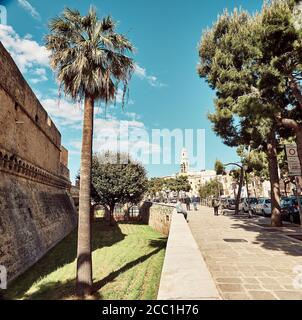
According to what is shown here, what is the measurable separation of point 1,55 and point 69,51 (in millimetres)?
3912

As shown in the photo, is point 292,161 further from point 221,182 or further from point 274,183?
point 221,182

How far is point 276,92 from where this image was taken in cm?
988

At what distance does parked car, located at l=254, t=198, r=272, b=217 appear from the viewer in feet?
72.3

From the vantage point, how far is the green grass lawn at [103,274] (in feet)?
28.0

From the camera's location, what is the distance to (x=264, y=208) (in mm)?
22578

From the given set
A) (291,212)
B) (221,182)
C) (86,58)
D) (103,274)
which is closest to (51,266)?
(103,274)

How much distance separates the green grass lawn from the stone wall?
655mm

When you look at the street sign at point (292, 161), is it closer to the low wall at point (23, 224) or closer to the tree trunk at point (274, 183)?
the tree trunk at point (274, 183)

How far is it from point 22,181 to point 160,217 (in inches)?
560

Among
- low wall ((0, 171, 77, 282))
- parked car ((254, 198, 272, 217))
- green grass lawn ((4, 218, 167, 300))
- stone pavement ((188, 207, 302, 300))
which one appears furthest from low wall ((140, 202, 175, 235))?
stone pavement ((188, 207, 302, 300))

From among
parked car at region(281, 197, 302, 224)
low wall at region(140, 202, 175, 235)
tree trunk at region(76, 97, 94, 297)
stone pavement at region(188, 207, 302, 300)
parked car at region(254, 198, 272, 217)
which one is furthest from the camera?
parked car at region(254, 198, 272, 217)

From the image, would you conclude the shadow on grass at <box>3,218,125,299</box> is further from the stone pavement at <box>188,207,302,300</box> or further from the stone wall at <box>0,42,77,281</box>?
the stone pavement at <box>188,207,302,300</box>
